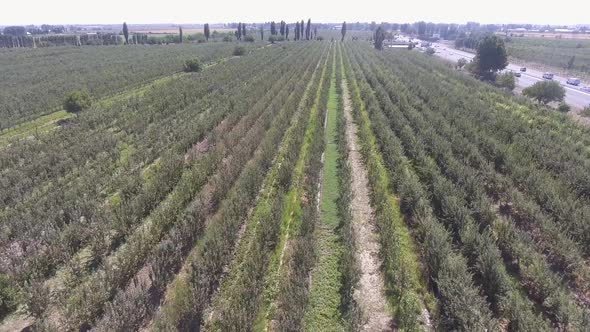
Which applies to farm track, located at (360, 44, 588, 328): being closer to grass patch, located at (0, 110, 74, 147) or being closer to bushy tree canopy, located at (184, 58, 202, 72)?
grass patch, located at (0, 110, 74, 147)

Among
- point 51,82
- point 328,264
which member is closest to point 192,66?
point 51,82

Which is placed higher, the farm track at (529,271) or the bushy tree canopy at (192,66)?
the bushy tree canopy at (192,66)

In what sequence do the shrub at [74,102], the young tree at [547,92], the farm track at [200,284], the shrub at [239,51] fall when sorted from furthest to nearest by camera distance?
the shrub at [239,51] < the young tree at [547,92] < the shrub at [74,102] < the farm track at [200,284]

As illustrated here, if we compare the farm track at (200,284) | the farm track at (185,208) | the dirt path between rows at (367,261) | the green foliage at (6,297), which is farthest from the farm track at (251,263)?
the green foliage at (6,297)

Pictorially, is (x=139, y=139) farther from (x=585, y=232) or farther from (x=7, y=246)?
(x=585, y=232)

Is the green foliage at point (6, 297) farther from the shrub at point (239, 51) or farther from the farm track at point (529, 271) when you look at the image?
the shrub at point (239, 51)

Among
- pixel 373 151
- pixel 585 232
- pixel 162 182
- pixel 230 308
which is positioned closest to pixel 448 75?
pixel 373 151
